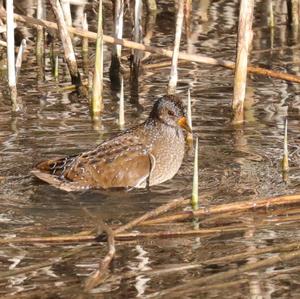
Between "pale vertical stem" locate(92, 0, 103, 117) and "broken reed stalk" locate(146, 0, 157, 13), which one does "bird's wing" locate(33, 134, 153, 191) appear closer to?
"pale vertical stem" locate(92, 0, 103, 117)

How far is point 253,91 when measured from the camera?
1003 cm

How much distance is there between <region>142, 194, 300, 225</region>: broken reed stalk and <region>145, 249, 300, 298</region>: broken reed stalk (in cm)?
70

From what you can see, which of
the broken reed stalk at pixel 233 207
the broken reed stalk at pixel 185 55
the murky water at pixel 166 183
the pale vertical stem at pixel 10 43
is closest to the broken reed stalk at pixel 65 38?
the broken reed stalk at pixel 185 55

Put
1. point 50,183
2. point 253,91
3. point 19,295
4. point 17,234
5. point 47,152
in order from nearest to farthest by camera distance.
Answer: point 19,295 → point 17,234 → point 50,183 → point 47,152 → point 253,91

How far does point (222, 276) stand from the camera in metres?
5.37

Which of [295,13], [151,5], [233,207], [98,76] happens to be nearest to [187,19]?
[151,5]

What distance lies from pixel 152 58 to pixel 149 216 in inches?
199

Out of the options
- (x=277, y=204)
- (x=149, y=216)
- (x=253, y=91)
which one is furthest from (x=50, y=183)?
(x=253, y=91)

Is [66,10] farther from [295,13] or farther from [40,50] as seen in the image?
[295,13]

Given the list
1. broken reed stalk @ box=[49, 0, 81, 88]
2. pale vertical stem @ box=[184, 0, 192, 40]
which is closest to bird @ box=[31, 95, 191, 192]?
broken reed stalk @ box=[49, 0, 81, 88]

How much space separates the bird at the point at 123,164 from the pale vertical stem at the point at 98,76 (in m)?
1.34

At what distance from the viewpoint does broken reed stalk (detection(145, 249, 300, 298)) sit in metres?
5.19

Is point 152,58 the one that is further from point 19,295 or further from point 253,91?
point 19,295

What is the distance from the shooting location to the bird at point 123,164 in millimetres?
7184
